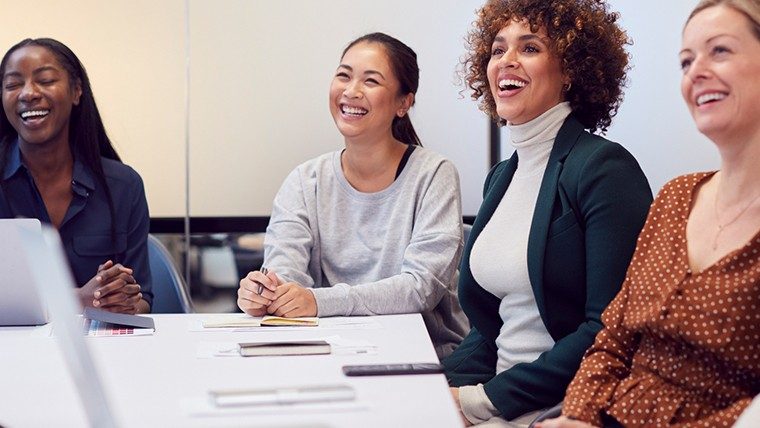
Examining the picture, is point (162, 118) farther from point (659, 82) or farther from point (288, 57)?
point (659, 82)

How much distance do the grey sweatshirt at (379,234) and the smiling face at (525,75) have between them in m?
0.45

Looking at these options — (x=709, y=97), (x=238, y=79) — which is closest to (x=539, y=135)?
(x=709, y=97)

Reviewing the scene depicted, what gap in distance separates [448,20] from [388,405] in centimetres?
240

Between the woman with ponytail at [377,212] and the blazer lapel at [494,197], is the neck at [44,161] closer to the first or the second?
the woman with ponytail at [377,212]

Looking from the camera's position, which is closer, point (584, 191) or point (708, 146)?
point (584, 191)

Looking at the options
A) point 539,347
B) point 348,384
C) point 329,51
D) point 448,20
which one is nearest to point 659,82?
point 448,20

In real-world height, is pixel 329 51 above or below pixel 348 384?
above

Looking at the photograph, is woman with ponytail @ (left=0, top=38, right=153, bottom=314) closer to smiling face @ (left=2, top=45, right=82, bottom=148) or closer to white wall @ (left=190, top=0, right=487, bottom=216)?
smiling face @ (left=2, top=45, right=82, bottom=148)

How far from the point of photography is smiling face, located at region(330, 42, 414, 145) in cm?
316

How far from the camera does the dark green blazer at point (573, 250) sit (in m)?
2.22

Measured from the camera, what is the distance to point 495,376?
2.41 metres

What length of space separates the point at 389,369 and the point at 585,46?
1.07 m

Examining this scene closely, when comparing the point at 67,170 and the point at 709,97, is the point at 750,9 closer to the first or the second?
the point at 709,97

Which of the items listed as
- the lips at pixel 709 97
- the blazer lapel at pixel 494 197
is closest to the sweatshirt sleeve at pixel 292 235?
the blazer lapel at pixel 494 197
